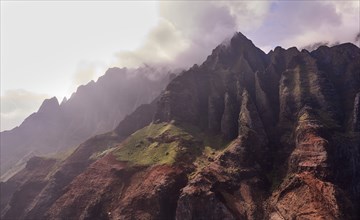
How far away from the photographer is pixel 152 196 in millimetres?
183875

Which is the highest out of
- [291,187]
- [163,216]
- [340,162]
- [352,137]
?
[352,137]

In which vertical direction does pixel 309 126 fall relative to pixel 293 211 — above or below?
above

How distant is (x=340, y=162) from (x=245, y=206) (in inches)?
1966

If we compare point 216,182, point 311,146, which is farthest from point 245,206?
point 311,146

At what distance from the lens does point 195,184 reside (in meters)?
177

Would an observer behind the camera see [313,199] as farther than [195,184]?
No

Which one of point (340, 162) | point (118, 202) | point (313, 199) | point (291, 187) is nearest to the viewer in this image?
point (313, 199)

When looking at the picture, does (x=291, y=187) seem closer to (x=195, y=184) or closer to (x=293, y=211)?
(x=293, y=211)

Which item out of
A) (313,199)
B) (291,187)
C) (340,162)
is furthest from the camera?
(340,162)

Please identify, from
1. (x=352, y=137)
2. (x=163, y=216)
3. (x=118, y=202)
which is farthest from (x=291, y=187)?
(x=118, y=202)

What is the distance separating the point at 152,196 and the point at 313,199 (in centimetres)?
7026

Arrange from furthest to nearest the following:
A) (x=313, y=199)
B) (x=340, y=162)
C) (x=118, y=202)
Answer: (x=118, y=202)
(x=340, y=162)
(x=313, y=199)

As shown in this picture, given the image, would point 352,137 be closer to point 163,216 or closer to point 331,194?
point 331,194

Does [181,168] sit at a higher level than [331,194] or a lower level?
higher
